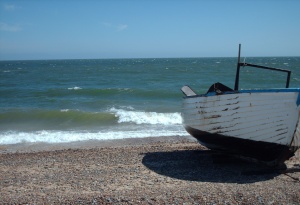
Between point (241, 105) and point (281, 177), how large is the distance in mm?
1891

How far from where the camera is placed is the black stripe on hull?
756 cm

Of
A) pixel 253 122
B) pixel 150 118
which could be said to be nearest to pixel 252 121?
pixel 253 122

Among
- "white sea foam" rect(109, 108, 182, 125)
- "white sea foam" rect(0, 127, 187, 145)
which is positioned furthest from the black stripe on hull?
"white sea foam" rect(109, 108, 182, 125)

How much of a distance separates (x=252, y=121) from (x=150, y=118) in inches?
396

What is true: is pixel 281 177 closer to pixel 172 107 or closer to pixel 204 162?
pixel 204 162

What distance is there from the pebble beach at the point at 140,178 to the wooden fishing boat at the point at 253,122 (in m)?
0.48

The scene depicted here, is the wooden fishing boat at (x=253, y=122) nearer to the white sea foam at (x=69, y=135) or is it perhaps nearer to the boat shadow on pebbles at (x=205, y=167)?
the boat shadow on pebbles at (x=205, y=167)

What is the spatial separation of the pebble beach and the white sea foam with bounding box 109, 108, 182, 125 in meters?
5.92

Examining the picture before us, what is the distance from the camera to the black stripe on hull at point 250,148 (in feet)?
24.8

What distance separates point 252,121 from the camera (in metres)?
7.60

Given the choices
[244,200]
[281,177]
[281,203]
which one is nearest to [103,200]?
[244,200]

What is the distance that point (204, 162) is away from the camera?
894 centimetres

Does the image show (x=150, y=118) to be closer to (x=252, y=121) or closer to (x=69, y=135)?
(x=69, y=135)

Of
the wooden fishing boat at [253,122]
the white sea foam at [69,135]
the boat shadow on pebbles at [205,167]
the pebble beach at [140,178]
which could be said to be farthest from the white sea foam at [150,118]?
the wooden fishing boat at [253,122]
